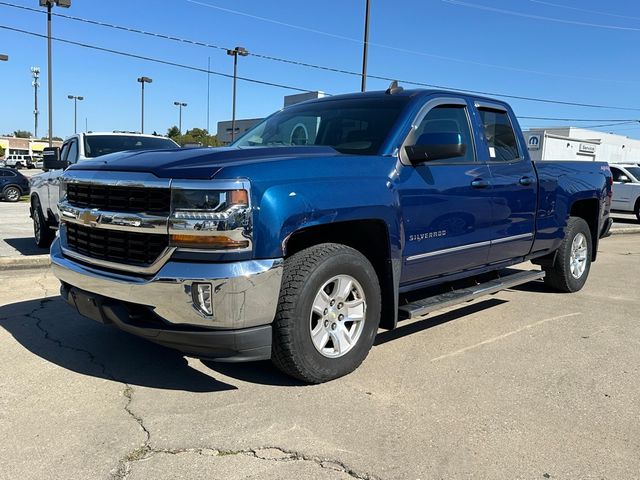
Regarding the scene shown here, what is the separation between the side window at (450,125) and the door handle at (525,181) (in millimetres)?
712

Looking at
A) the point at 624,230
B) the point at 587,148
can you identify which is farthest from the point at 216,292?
the point at 587,148

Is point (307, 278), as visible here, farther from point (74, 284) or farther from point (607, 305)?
point (607, 305)

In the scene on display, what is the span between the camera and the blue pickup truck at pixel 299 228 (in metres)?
3.12

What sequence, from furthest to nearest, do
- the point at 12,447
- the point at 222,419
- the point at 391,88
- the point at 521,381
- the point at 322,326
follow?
the point at 391,88 < the point at 521,381 < the point at 322,326 < the point at 222,419 < the point at 12,447

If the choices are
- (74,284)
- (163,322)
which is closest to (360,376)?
(163,322)

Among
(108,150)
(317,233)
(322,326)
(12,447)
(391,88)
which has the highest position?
(391,88)

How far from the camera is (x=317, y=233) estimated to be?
376 cm

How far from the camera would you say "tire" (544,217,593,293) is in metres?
6.43

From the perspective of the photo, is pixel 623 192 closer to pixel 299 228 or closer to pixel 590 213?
pixel 590 213

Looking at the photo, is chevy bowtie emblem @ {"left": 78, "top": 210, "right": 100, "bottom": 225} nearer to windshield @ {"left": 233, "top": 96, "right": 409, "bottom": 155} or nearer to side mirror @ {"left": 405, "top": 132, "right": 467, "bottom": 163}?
windshield @ {"left": 233, "top": 96, "right": 409, "bottom": 155}

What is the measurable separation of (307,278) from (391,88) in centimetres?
214

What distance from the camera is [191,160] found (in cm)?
337

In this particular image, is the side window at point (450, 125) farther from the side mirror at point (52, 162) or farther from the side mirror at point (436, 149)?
the side mirror at point (52, 162)

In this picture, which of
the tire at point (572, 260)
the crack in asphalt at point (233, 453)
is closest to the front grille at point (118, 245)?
the crack in asphalt at point (233, 453)
